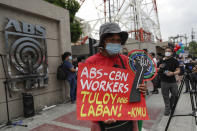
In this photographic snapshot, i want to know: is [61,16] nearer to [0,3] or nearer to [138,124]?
[0,3]

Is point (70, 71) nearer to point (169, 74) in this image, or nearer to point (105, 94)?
point (169, 74)

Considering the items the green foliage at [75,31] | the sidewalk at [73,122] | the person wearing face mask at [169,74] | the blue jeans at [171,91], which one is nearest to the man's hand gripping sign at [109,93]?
the sidewalk at [73,122]

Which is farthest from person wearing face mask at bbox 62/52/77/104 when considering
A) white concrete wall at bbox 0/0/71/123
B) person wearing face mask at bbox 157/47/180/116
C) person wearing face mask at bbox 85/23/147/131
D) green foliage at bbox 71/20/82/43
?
green foliage at bbox 71/20/82/43

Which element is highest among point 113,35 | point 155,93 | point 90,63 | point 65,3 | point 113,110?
point 65,3

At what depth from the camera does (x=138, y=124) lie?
184cm

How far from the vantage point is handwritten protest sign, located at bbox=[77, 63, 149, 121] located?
154 centimetres

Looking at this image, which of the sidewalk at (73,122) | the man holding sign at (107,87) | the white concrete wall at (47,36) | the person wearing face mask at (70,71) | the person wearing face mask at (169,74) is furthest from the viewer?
the person wearing face mask at (70,71)

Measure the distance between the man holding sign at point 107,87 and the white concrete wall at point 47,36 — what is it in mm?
3393

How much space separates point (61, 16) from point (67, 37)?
2.78 ft

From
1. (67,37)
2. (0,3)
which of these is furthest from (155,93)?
(0,3)

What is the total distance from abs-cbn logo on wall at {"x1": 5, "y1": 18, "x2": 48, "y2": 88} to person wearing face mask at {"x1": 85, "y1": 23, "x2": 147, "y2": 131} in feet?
11.0

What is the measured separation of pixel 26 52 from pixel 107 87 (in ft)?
12.4

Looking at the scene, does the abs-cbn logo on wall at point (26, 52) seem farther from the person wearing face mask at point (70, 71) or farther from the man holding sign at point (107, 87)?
the man holding sign at point (107, 87)

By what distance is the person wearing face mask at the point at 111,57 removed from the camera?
1.56 m
